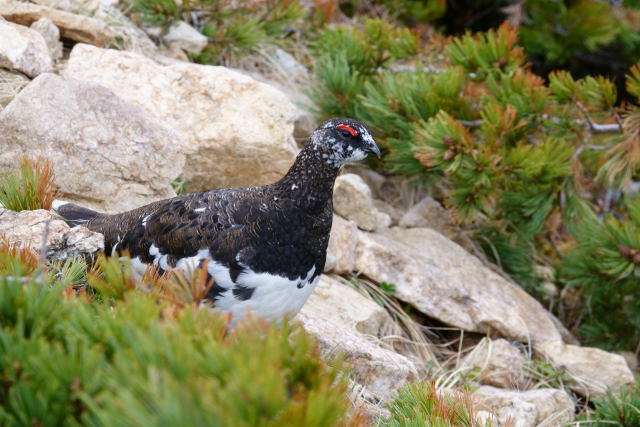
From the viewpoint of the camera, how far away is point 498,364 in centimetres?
364

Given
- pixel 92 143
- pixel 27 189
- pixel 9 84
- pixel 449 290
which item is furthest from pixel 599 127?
pixel 9 84

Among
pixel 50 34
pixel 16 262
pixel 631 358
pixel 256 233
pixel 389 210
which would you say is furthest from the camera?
pixel 389 210

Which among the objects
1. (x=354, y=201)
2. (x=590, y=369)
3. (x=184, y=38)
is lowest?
(x=590, y=369)

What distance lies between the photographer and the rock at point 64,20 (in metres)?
4.02

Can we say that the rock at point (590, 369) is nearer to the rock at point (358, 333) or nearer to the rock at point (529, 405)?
the rock at point (529, 405)

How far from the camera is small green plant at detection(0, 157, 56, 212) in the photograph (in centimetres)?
266

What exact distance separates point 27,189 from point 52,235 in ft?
1.37

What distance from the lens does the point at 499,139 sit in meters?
3.93

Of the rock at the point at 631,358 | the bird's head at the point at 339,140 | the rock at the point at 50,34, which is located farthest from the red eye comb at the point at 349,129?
the rock at the point at 631,358

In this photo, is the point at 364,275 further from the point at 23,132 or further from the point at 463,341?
the point at 23,132

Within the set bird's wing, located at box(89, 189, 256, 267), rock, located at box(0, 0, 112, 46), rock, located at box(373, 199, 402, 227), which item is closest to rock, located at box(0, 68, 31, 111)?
rock, located at box(0, 0, 112, 46)

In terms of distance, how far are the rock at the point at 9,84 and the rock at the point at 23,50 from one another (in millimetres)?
33

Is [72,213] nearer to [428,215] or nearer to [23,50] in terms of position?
[23,50]

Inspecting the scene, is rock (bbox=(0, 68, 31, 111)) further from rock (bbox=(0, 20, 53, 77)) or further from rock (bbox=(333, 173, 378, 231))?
rock (bbox=(333, 173, 378, 231))
